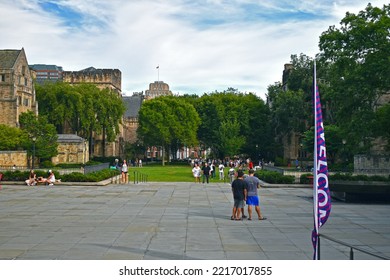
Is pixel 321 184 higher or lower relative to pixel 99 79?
lower

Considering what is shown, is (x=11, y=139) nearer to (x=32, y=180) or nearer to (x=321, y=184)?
(x=32, y=180)

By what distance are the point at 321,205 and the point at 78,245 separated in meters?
6.23

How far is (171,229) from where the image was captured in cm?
1397

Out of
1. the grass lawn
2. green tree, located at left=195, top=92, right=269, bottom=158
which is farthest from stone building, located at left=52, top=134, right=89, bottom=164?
green tree, located at left=195, top=92, right=269, bottom=158

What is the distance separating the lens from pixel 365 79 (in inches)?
1319

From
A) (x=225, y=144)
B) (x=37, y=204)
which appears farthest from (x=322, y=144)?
(x=225, y=144)

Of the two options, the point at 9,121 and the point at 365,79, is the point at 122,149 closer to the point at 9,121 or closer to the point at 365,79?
the point at 9,121

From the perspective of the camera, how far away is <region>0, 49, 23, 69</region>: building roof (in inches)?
2769

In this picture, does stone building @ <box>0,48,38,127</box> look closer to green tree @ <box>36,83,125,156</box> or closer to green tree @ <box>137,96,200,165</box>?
green tree @ <box>36,83,125,156</box>

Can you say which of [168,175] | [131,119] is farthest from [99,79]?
[168,175]

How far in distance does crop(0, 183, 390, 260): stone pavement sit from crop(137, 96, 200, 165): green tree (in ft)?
178

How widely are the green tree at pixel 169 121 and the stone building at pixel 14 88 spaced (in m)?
17.4

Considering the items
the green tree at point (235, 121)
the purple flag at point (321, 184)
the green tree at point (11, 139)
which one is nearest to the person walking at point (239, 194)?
the purple flag at point (321, 184)

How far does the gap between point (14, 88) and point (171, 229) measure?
6118 centimetres
